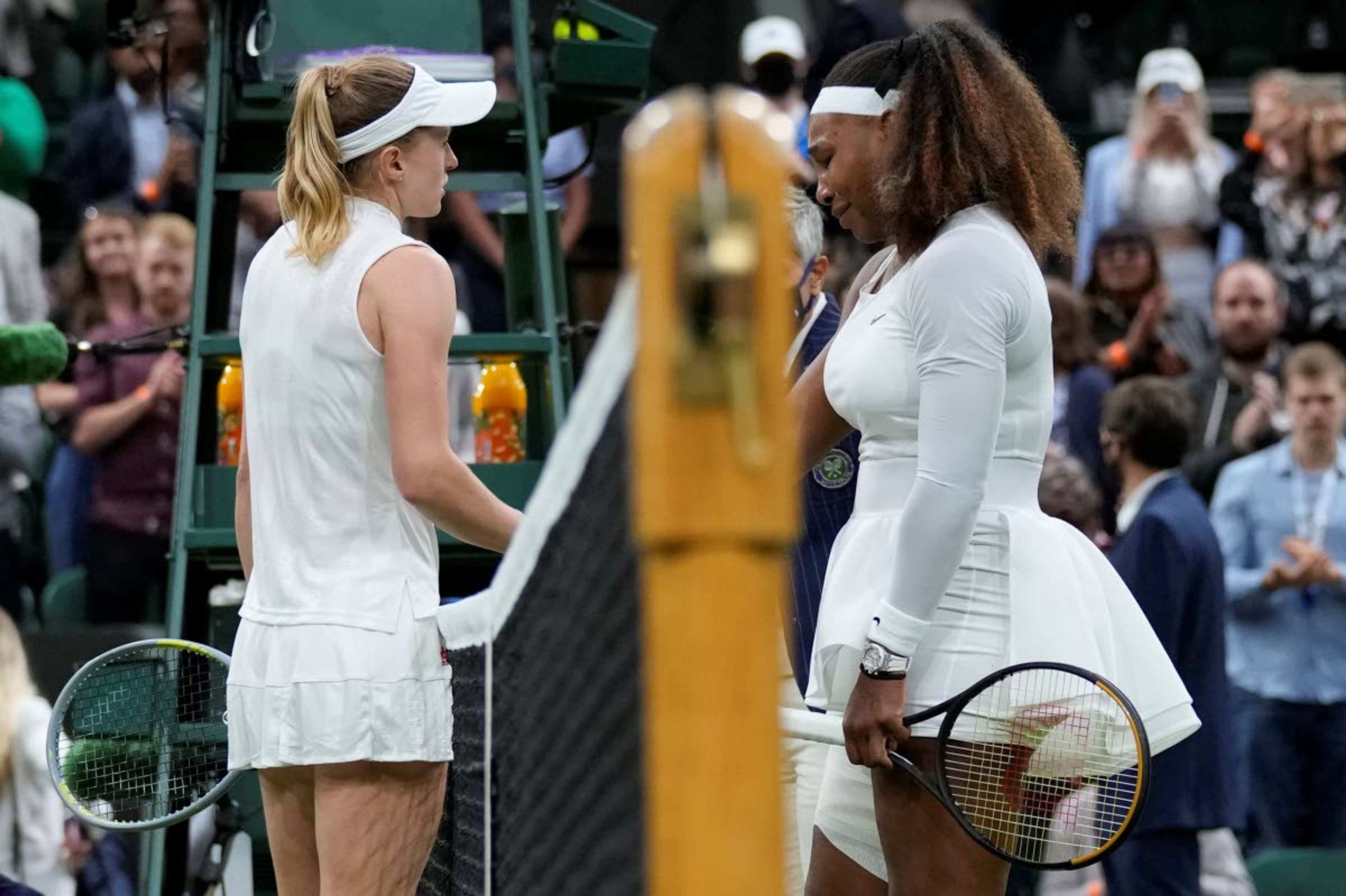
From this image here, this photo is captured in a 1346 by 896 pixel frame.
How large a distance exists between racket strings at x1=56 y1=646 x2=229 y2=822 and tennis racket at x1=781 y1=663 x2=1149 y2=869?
128 cm

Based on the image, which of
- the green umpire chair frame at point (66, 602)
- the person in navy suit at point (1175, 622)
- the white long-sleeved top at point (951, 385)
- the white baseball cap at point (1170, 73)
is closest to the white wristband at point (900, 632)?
the white long-sleeved top at point (951, 385)

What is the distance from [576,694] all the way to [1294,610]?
530 cm

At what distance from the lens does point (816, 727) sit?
3318 millimetres

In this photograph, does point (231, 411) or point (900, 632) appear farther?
point (231, 411)

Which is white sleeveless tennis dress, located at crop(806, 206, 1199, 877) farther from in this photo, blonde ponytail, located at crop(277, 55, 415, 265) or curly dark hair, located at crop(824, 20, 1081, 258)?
blonde ponytail, located at crop(277, 55, 415, 265)

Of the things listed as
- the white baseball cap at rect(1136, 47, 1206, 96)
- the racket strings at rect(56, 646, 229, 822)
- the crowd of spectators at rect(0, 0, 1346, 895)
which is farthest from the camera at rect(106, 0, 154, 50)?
the white baseball cap at rect(1136, 47, 1206, 96)

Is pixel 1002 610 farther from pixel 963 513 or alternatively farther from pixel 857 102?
pixel 857 102

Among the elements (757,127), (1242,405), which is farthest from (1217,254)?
(757,127)

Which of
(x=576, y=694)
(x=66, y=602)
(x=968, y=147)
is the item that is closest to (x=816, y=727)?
(x=968, y=147)

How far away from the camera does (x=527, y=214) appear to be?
16.4 feet

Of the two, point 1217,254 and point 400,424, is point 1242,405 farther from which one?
point 400,424

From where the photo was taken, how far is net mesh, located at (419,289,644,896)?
1787 mm

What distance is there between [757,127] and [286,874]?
6.13ft

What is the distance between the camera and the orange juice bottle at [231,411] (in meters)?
4.46
